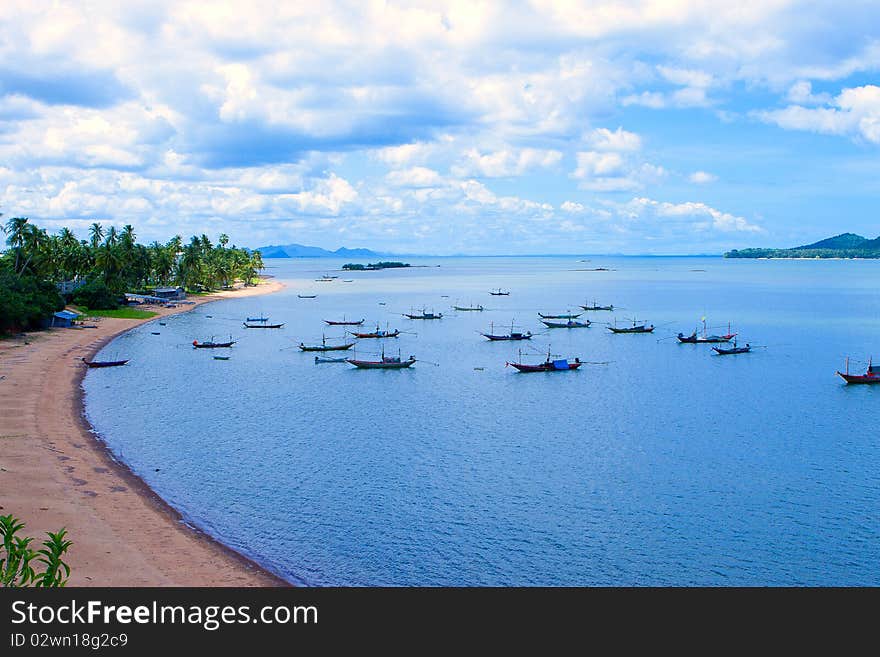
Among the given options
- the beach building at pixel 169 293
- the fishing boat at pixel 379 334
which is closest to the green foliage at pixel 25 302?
the fishing boat at pixel 379 334

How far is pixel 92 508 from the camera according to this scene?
28344mm

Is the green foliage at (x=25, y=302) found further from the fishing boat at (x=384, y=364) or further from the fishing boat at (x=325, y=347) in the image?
the fishing boat at (x=384, y=364)

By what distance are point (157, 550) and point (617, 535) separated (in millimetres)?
15406

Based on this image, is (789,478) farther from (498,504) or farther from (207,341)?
(207,341)

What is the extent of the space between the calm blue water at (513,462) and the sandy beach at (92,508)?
1.33 meters

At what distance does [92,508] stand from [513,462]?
1809 cm

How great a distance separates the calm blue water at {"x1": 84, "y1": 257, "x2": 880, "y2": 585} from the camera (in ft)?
84.0

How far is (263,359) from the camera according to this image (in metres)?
70.8

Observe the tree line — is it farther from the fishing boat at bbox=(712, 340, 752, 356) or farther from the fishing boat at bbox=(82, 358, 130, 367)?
the fishing boat at bbox=(712, 340, 752, 356)

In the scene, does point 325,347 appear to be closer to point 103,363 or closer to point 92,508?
point 103,363

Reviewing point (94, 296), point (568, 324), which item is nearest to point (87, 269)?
point (94, 296)

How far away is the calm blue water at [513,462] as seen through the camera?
25.6m
